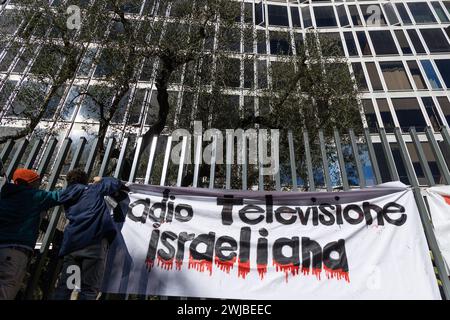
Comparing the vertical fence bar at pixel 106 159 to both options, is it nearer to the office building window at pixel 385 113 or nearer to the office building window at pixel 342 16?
the office building window at pixel 385 113

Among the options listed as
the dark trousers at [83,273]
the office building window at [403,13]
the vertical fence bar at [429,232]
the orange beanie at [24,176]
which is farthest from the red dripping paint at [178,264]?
the office building window at [403,13]

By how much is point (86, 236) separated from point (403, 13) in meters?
45.9

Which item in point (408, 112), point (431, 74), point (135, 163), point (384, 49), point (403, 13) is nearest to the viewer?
point (135, 163)

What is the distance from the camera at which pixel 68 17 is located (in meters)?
15.1

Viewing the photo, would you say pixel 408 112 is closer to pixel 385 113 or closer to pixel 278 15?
pixel 385 113

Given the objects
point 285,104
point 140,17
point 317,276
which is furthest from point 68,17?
point 317,276

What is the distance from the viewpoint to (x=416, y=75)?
36.0 meters

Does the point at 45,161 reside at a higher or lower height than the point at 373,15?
lower

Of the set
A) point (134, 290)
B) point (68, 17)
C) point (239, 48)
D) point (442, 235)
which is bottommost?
point (134, 290)

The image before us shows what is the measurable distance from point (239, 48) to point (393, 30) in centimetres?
2975

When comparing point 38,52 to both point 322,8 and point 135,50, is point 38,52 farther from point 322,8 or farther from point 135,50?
point 322,8

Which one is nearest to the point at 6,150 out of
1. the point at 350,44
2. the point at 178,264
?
the point at 178,264

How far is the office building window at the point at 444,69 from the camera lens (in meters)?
35.4

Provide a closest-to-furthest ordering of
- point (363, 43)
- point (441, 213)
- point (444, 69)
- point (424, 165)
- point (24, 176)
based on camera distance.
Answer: point (24, 176), point (441, 213), point (424, 165), point (444, 69), point (363, 43)
